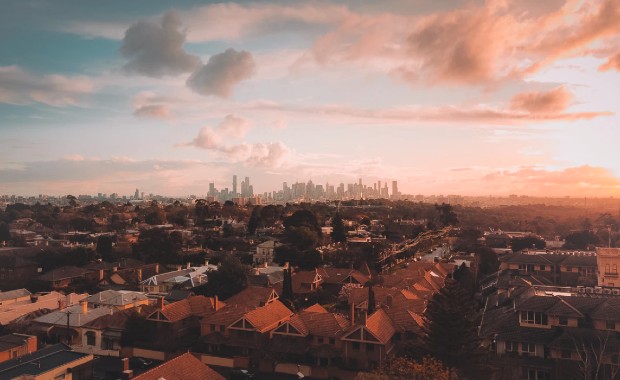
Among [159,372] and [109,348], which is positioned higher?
[159,372]

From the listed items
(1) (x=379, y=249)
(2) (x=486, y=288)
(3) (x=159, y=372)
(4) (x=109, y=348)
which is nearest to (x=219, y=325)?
(4) (x=109, y=348)

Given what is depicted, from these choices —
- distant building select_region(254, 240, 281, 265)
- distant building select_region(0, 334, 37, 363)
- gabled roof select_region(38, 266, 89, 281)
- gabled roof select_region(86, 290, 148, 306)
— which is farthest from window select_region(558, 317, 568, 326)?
gabled roof select_region(38, 266, 89, 281)

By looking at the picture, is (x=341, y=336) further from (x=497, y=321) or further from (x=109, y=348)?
(x=109, y=348)

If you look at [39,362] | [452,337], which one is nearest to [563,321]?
[452,337]

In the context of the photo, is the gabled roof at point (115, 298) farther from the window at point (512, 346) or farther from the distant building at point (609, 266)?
the distant building at point (609, 266)

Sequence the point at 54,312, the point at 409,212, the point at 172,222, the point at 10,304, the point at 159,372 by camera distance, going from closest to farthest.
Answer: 1. the point at 159,372
2. the point at 54,312
3. the point at 10,304
4. the point at 172,222
5. the point at 409,212

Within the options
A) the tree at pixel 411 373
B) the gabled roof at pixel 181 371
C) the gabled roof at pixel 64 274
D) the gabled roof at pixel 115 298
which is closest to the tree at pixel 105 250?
the gabled roof at pixel 64 274

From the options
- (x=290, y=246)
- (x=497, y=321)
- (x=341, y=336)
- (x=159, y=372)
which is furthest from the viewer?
(x=290, y=246)
